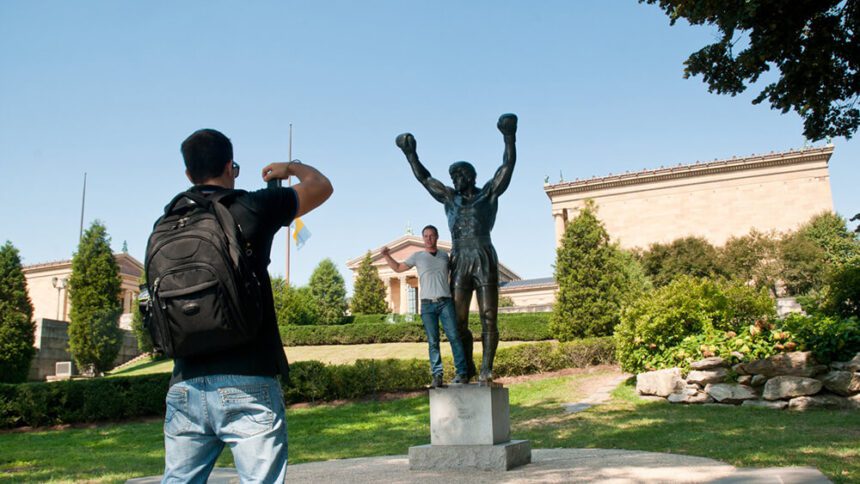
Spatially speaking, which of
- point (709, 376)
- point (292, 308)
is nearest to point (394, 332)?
point (292, 308)

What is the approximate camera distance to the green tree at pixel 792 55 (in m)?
8.56

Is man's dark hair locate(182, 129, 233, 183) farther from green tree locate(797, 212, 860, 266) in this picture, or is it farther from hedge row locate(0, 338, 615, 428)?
green tree locate(797, 212, 860, 266)

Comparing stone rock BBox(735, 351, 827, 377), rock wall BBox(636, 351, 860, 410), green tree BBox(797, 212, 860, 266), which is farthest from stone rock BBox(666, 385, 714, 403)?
green tree BBox(797, 212, 860, 266)

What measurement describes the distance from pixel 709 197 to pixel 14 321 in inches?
2371

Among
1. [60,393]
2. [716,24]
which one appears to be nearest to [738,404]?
[716,24]

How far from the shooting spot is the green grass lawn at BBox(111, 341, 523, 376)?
2988 cm

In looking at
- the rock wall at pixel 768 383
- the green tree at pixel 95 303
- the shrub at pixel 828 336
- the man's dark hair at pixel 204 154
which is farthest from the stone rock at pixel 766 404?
the green tree at pixel 95 303

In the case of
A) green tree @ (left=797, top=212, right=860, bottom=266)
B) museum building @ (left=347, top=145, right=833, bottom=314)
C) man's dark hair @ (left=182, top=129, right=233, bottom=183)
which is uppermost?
museum building @ (left=347, top=145, right=833, bottom=314)

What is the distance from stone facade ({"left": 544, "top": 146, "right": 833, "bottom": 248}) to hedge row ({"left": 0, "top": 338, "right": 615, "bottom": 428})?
153 ft

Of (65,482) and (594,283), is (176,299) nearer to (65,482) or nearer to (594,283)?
(65,482)

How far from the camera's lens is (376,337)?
117 feet

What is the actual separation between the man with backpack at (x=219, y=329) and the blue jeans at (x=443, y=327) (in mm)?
4771

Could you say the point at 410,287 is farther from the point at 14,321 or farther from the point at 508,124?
the point at 508,124

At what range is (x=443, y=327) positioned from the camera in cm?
754
